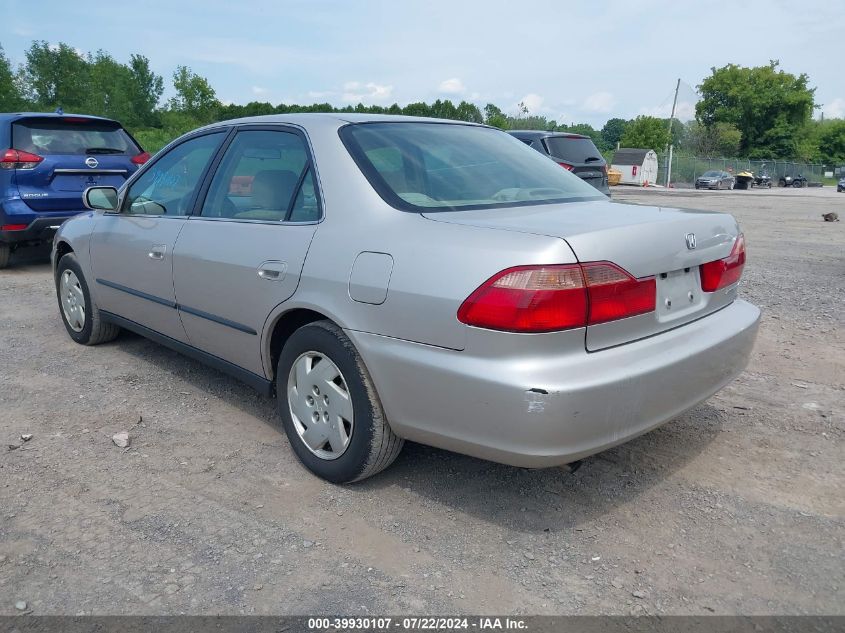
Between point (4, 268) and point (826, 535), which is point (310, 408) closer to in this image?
point (826, 535)

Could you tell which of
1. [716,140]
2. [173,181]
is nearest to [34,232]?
[173,181]

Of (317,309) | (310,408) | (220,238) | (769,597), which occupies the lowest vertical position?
(769,597)

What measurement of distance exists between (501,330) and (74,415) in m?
2.75

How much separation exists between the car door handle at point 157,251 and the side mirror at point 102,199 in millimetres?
754

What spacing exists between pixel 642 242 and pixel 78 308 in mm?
4201

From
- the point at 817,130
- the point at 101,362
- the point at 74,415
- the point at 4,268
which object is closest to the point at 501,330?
the point at 74,415

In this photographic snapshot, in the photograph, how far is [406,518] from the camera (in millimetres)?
2873

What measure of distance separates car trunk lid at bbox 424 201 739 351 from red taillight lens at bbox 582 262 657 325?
1.0 inches

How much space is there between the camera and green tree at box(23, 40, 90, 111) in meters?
70.2

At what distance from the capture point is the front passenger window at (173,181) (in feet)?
13.0

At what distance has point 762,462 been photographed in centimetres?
335

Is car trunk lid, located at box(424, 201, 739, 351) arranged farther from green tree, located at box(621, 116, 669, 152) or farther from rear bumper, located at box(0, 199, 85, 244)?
green tree, located at box(621, 116, 669, 152)

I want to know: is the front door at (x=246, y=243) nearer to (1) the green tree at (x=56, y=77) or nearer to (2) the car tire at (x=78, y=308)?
(2) the car tire at (x=78, y=308)

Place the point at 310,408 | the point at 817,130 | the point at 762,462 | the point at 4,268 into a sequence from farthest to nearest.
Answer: the point at 817,130
the point at 4,268
the point at 762,462
the point at 310,408
